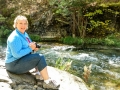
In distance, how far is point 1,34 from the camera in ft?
47.0

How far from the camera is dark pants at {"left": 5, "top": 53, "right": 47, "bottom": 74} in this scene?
455 centimetres

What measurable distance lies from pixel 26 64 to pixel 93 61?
18.5 feet

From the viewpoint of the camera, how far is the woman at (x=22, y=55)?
14.4 ft

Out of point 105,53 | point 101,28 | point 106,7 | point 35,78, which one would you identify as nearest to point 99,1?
point 106,7

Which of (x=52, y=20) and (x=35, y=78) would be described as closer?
(x=35, y=78)

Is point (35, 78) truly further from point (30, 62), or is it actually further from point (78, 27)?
point (78, 27)

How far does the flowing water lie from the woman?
225 centimetres

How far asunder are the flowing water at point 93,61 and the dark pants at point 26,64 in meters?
2.31

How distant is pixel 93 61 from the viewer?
9.83 m

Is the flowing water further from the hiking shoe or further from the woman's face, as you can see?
the woman's face

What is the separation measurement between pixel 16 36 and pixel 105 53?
755 cm

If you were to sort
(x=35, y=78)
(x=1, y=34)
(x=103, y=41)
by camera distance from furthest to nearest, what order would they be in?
(x=1, y=34) → (x=103, y=41) → (x=35, y=78)

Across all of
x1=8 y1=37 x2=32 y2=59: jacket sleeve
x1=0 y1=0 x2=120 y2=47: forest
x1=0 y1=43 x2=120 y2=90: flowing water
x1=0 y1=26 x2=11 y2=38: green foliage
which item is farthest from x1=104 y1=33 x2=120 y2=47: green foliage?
x1=8 y1=37 x2=32 y2=59: jacket sleeve

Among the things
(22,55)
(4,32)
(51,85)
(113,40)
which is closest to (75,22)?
(113,40)
